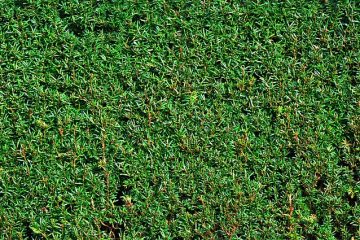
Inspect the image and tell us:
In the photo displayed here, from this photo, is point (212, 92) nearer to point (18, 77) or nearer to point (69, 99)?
point (69, 99)

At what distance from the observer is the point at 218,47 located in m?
4.81

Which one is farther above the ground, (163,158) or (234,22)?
(234,22)

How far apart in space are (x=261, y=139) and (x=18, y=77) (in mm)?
1740

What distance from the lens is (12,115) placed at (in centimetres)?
473

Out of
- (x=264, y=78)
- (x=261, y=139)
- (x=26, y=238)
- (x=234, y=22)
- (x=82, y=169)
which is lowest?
(x=26, y=238)

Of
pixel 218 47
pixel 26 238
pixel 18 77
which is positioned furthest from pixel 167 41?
pixel 26 238

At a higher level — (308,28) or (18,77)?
(308,28)

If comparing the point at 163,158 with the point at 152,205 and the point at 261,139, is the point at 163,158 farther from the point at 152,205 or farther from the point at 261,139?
the point at 261,139

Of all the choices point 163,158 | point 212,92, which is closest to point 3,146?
point 163,158

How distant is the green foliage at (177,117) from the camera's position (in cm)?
475

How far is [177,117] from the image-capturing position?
4793mm

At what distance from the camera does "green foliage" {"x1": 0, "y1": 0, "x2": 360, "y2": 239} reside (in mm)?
4754

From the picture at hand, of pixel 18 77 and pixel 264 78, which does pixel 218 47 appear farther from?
pixel 18 77

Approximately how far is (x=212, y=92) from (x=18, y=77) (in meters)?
1.35
